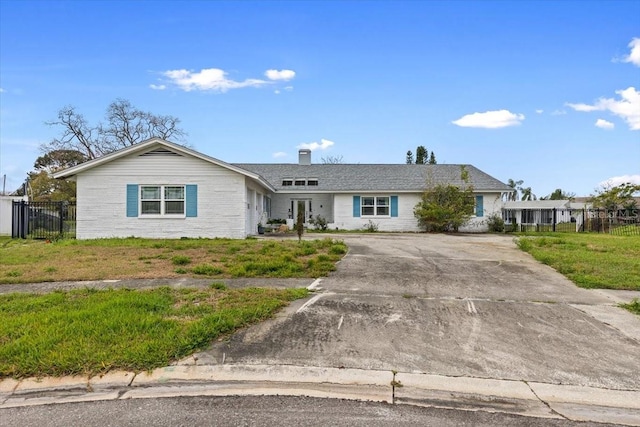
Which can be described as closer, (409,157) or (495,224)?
(495,224)

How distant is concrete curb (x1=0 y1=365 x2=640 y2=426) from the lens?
10.8 feet

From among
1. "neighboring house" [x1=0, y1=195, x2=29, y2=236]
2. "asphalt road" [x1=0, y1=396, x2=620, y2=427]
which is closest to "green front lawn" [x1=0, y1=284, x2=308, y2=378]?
"asphalt road" [x1=0, y1=396, x2=620, y2=427]

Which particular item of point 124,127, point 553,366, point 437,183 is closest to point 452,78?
point 437,183

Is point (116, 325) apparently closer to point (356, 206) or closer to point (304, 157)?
point (356, 206)

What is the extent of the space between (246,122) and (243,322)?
64.8 feet

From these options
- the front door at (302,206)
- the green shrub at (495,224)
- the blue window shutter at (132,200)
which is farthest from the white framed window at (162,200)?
the green shrub at (495,224)

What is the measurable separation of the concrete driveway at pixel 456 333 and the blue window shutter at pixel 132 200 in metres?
11.9

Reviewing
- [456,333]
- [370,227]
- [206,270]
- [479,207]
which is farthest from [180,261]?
[479,207]

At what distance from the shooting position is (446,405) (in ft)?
10.8

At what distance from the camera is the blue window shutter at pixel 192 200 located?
663 inches

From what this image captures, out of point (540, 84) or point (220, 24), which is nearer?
point (220, 24)

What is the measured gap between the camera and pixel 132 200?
55.2ft

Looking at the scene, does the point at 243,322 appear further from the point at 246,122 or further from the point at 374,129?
the point at 374,129

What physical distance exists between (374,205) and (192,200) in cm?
1172
